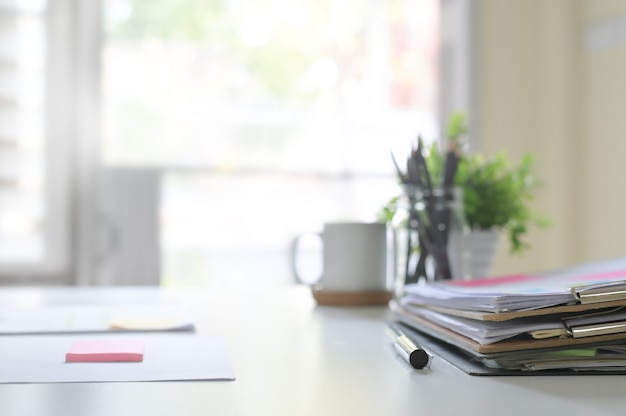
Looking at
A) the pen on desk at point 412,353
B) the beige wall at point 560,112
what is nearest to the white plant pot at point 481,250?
the pen on desk at point 412,353

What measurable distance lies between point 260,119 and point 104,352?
87.5 inches

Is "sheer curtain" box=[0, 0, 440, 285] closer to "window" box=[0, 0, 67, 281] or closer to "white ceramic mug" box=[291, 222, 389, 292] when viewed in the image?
"window" box=[0, 0, 67, 281]

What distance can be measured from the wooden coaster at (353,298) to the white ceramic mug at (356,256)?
0.04ft

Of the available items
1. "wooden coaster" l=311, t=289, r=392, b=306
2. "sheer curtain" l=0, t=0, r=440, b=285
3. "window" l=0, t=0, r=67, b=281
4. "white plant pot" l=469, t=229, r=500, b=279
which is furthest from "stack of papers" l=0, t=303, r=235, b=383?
"window" l=0, t=0, r=67, b=281

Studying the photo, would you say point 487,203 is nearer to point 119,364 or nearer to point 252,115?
point 119,364

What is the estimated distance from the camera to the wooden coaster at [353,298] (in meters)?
1.15

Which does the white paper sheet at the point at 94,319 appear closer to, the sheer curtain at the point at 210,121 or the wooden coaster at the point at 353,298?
the wooden coaster at the point at 353,298

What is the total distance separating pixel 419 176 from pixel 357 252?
0.47 feet

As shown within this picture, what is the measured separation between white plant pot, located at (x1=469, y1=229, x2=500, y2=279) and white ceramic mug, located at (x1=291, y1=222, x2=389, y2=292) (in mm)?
235

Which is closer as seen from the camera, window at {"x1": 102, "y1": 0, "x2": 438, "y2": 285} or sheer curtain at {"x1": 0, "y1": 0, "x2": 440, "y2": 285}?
sheer curtain at {"x1": 0, "y1": 0, "x2": 440, "y2": 285}

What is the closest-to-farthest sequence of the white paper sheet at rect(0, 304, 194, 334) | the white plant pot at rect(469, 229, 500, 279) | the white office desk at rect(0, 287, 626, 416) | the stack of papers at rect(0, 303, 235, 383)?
the white office desk at rect(0, 287, 626, 416) → the stack of papers at rect(0, 303, 235, 383) → the white paper sheet at rect(0, 304, 194, 334) → the white plant pot at rect(469, 229, 500, 279)

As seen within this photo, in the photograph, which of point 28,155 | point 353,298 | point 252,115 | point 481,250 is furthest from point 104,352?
point 252,115

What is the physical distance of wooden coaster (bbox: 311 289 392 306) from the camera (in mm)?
1148

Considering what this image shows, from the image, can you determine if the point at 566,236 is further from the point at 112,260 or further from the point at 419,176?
the point at 419,176
